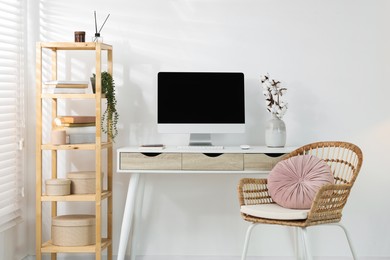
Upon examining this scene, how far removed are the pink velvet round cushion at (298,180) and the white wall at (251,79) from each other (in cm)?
58

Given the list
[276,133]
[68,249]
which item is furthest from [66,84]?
[276,133]

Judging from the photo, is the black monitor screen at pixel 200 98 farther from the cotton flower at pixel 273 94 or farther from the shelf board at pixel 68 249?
the shelf board at pixel 68 249

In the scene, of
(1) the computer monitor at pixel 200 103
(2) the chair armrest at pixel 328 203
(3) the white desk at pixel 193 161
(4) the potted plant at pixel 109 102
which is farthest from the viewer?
(1) the computer monitor at pixel 200 103

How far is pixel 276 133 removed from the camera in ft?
13.3

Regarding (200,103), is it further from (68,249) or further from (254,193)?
(68,249)

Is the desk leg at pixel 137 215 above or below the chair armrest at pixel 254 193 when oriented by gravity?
below

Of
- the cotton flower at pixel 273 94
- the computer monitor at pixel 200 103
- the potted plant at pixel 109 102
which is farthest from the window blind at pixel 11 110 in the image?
the cotton flower at pixel 273 94

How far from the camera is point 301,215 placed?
3.45 m

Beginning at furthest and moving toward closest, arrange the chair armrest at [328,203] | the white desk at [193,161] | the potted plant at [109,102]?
1. the potted plant at [109,102]
2. the white desk at [193,161]
3. the chair armrest at [328,203]

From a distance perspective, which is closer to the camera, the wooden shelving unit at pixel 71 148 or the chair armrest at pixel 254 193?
the chair armrest at pixel 254 193

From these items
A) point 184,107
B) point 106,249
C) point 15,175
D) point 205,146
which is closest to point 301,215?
point 205,146

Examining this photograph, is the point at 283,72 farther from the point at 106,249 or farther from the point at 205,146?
the point at 106,249

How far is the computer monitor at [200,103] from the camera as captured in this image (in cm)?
416

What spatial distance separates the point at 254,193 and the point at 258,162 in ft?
0.62
